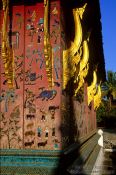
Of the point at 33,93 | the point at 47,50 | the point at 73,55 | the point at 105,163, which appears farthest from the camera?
the point at 105,163

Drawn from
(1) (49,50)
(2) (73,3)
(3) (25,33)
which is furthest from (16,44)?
(2) (73,3)

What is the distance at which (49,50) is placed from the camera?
7.73 metres

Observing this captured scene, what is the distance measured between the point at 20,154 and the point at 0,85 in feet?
5.32

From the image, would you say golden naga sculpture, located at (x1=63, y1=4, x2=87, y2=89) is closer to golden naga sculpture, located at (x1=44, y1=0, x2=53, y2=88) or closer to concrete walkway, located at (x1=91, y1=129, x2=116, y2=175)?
golden naga sculpture, located at (x1=44, y1=0, x2=53, y2=88)

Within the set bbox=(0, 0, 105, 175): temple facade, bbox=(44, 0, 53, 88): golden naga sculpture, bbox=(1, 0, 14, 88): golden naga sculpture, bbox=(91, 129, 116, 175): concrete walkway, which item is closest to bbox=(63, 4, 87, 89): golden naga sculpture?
bbox=(0, 0, 105, 175): temple facade

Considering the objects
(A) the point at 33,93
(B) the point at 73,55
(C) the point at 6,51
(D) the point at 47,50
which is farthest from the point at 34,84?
(B) the point at 73,55

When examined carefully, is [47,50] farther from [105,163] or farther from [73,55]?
[105,163]

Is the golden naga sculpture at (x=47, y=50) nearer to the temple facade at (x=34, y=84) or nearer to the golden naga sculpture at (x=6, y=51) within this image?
the temple facade at (x=34, y=84)

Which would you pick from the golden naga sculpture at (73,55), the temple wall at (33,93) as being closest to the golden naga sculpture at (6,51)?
the temple wall at (33,93)

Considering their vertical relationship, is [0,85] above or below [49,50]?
below

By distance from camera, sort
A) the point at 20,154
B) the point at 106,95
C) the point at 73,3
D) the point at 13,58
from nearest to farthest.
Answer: the point at 20,154 < the point at 13,58 < the point at 73,3 < the point at 106,95

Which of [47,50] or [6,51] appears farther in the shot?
[6,51]

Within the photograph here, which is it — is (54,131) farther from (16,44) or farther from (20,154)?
(16,44)

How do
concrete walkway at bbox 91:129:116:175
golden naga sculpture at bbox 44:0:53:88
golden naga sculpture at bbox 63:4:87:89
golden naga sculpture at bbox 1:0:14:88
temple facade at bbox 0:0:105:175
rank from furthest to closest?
concrete walkway at bbox 91:129:116:175
golden naga sculpture at bbox 63:4:87:89
golden naga sculpture at bbox 1:0:14:88
golden naga sculpture at bbox 44:0:53:88
temple facade at bbox 0:0:105:175
